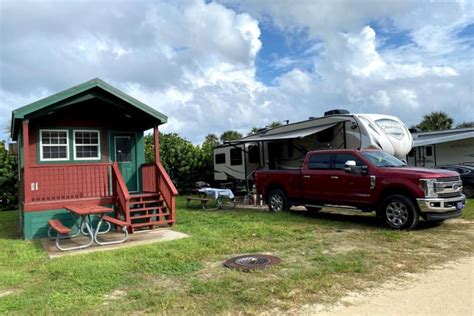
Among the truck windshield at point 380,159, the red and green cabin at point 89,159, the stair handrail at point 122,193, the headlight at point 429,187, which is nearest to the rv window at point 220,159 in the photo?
the red and green cabin at point 89,159

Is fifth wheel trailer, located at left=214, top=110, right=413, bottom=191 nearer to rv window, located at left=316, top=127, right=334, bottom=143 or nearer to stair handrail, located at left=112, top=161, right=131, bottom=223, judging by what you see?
rv window, located at left=316, top=127, right=334, bottom=143

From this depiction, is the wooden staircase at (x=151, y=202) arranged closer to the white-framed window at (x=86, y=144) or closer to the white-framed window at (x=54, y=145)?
the white-framed window at (x=86, y=144)

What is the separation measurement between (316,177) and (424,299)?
668cm

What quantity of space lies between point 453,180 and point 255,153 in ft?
35.3

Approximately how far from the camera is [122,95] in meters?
10.5

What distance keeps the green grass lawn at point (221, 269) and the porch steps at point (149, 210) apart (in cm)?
94

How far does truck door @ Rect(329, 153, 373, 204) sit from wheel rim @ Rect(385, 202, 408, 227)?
24.4 inches

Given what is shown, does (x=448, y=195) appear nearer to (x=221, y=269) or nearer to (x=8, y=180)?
(x=221, y=269)

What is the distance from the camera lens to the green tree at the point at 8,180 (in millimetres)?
17422

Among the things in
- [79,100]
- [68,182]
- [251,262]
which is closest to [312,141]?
[79,100]

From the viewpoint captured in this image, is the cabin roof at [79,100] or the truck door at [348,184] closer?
the cabin roof at [79,100]

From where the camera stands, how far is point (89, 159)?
38.3 feet

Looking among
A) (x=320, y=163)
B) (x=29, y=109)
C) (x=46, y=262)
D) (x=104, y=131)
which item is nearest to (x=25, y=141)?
(x=29, y=109)

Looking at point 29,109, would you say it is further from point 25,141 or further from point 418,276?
point 418,276
